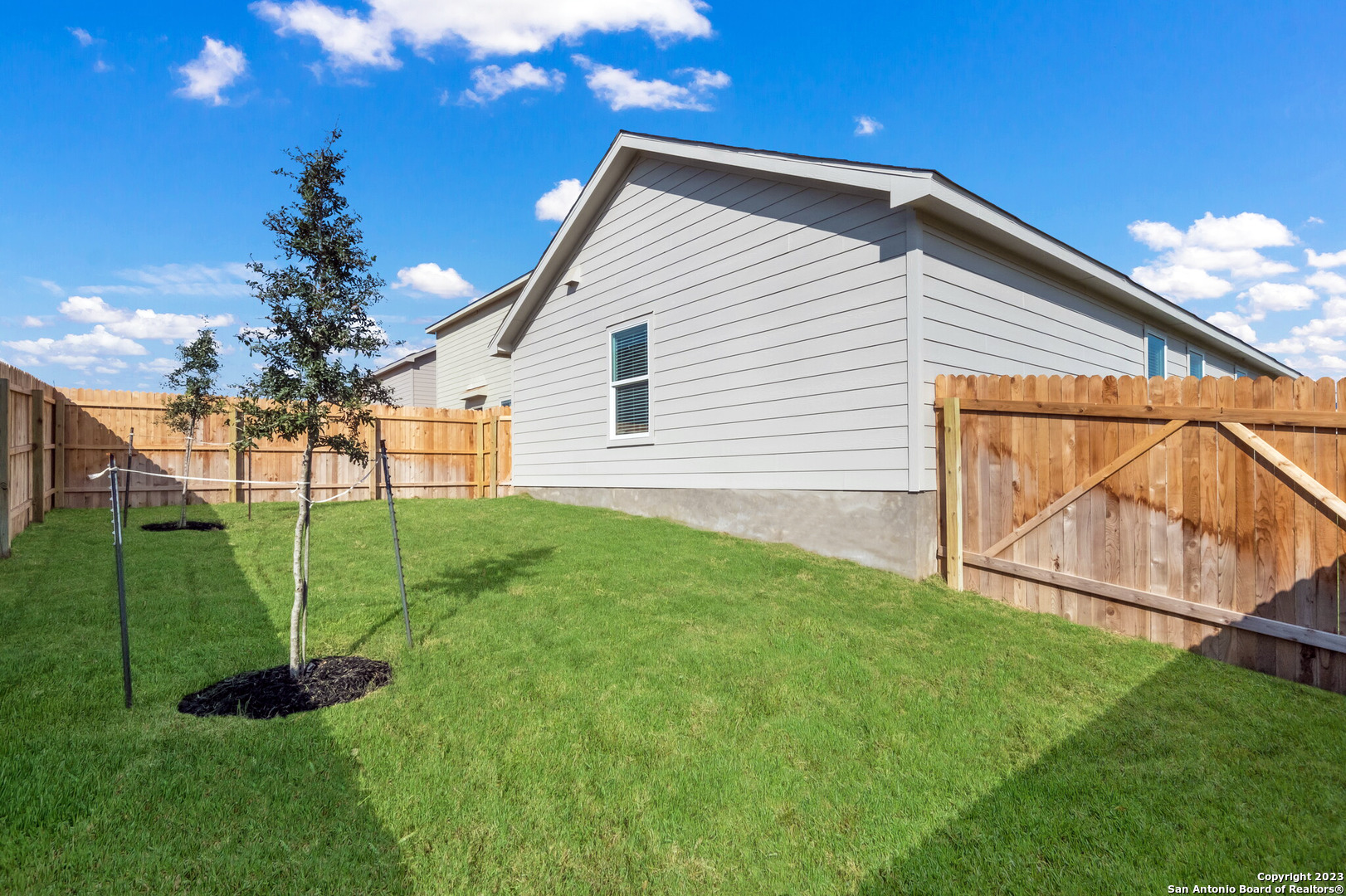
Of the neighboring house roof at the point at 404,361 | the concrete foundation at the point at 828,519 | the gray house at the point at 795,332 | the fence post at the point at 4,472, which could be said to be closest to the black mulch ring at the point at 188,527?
the fence post at the point at 4,472

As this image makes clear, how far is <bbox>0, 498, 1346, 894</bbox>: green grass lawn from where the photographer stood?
7.70ft

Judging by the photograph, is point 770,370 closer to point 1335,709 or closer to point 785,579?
point 785,579

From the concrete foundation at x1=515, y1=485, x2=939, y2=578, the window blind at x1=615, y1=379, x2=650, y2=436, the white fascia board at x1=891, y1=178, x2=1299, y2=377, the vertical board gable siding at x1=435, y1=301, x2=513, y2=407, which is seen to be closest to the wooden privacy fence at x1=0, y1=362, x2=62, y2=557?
the window blind at x1=615, y1=379, x2=650, y2=436

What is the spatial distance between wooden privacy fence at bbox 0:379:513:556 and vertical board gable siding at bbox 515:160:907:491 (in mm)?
4011

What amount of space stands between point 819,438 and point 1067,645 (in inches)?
132

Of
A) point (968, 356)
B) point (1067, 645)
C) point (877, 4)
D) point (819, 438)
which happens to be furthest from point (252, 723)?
point (877, 4)

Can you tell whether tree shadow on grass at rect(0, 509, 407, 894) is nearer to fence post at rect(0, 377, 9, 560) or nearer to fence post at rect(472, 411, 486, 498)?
fence post at rect(0, 377, 9, 560)

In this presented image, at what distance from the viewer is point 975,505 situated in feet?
20.3

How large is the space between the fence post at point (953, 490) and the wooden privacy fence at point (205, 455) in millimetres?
9088

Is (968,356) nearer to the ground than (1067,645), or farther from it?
farther from it

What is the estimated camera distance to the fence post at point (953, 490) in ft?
20.5

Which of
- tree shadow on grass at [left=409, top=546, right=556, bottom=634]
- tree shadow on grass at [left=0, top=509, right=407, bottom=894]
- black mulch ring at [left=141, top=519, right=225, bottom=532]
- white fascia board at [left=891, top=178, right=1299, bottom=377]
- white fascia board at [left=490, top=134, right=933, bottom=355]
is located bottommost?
tree shadow on grass at [left=0, top=509, right=407, bottom=894]

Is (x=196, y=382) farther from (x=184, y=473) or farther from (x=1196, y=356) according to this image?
(x=1196, y=356)

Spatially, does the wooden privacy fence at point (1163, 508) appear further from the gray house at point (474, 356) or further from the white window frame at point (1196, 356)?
the gray house at point (474, 356)
